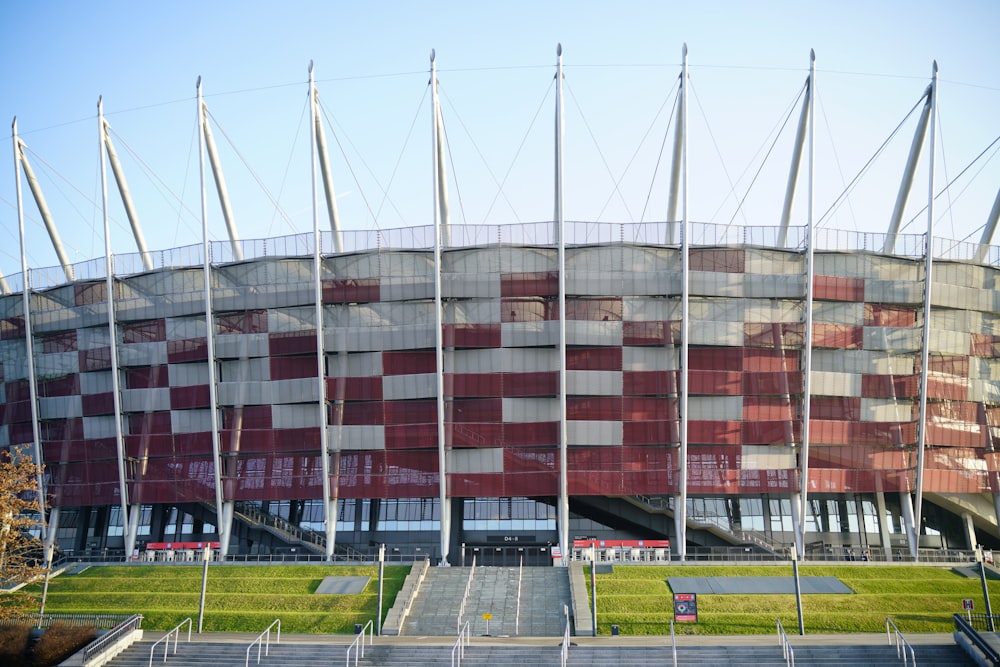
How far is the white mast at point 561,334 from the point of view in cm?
6738

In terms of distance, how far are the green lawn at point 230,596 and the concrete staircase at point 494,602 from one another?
7.81 feet

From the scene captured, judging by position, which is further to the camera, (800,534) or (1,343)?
(1,343)

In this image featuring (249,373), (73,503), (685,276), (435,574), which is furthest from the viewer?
(73,503)

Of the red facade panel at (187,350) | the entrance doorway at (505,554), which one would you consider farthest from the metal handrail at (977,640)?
the red facade panel at (187,350)

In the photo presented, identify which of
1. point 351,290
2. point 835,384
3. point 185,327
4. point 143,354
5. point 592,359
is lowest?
point 835,384

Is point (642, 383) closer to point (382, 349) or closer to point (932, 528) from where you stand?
point (382, 349)

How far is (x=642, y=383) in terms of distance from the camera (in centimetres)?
6881

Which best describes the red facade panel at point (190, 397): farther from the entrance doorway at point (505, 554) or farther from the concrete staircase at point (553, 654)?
the concrete staircase at point (553, 654)

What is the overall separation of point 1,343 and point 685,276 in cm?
5633

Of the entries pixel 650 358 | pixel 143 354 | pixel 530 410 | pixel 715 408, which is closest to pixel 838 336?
pixel 715 408

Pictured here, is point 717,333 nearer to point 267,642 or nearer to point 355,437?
point 355,437

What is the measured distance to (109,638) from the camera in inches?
1912

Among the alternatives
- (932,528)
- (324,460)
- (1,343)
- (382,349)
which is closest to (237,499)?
(324,460)

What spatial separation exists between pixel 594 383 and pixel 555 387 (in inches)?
108
